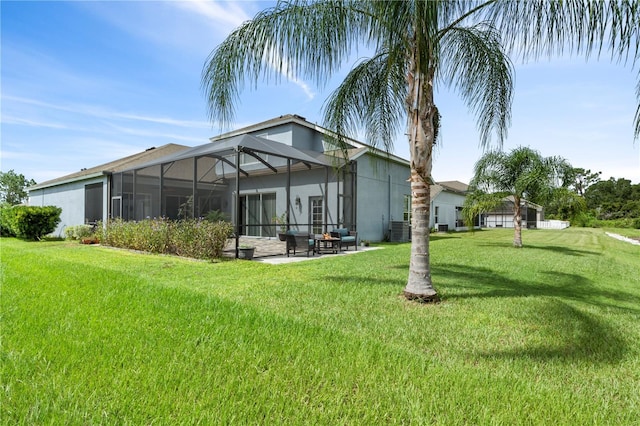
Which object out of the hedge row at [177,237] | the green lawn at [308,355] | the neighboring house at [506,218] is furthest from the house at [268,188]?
the neighboring house at [506,218]

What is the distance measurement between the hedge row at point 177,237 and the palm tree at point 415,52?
530 centimetres

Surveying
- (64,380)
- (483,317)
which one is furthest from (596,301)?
(64,380)

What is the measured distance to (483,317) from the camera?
439 centimetres

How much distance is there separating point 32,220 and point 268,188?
12229 mm

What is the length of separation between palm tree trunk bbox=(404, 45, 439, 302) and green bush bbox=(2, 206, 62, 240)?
19.7m

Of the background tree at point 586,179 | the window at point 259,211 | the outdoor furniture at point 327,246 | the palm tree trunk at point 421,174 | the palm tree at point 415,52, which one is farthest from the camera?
the background tree at point 586,179

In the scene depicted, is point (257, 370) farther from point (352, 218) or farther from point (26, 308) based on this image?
point (352, 218)

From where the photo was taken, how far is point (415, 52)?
498 centimetres

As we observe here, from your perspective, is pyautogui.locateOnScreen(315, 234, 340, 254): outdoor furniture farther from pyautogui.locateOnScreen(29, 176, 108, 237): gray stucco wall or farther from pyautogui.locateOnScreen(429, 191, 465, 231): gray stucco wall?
pyautogui.locateOnScreen(429, 191, 465, 231): gray stucco wall

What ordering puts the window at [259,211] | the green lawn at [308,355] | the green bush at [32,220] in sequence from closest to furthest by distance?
1. the green lawn at [308,355]
2. the green bush at [32,220]
3. the window at [259,211]

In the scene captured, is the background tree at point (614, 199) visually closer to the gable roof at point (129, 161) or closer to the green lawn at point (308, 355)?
the green lawn at point (308, 355)

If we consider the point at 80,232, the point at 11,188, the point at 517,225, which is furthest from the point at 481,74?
the point at 11,188

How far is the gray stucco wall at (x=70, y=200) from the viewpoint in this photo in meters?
19.2

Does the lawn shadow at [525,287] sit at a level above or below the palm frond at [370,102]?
below
